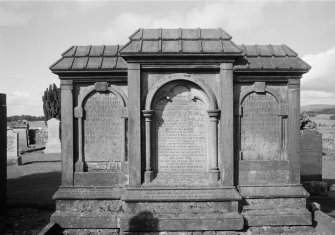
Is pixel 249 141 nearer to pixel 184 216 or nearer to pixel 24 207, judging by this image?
pixel 184 216

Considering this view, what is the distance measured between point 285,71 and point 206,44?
2077 mm

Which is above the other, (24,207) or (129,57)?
(129,57)

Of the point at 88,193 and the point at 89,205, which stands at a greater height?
the point at 88,193

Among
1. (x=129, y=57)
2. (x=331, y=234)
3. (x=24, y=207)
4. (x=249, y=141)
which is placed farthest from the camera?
(x=24, y=207)

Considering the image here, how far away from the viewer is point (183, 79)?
6.62m

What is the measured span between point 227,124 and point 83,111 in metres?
3.63

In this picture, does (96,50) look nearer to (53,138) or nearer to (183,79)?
(183,79)

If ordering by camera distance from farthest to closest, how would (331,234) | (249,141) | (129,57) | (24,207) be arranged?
(24,207), (249,141), (129,57), (331,234)

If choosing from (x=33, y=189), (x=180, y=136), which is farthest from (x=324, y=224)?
(x=33, y=189)

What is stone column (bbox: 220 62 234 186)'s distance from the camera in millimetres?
6539

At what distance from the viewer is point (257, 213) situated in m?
6.61

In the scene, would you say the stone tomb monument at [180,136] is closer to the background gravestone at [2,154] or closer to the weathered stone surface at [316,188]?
the background gravestone at [2,154]

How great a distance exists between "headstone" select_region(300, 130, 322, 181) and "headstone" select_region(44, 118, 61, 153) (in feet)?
66.8

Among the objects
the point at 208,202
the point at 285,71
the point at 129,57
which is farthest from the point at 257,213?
the point at 129,57
